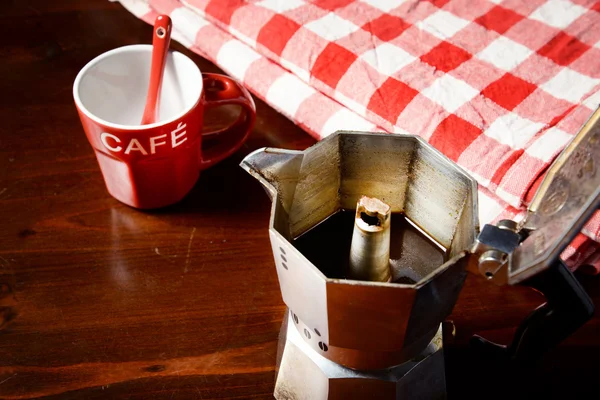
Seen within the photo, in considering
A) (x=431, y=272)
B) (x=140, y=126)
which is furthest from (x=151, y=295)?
(x=431, y=272)

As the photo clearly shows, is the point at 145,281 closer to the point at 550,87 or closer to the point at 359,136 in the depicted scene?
the point at 359,136

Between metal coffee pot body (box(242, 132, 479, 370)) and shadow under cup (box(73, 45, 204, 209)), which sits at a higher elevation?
metal coffee pot body (box(242, 132, 479, 370))

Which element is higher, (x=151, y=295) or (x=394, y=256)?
(x=394, y=256)

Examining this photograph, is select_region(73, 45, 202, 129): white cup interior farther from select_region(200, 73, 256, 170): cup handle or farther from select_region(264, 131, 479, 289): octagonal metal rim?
select_region(264, 131, 479, 289): octagonal metal rim

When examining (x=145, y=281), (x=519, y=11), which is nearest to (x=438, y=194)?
(x=145, y=281)

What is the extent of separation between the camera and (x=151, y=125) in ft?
1.81

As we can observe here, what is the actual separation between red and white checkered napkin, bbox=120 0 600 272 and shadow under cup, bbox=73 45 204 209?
0.13 meters

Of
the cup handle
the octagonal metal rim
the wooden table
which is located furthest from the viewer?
the cup handle

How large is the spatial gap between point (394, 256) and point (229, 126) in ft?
0.92

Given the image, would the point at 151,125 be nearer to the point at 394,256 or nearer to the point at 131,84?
the point at 131,84

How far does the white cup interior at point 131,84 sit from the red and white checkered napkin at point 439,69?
0.38ft

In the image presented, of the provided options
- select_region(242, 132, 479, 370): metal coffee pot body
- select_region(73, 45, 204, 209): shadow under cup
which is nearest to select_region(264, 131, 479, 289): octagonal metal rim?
select_region(242, 132, 479, 370): metal coffee pot body

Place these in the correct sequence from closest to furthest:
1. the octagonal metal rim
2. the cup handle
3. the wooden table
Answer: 1. the octagonal metal rim
2. the wooden table
3. the cup handle

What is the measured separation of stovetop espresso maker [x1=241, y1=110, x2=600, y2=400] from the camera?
36cm
